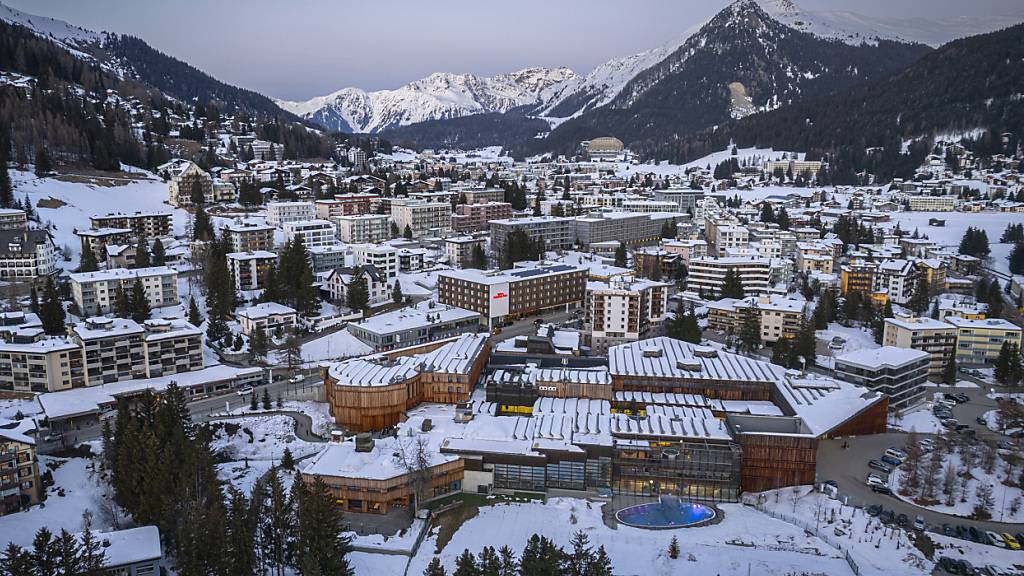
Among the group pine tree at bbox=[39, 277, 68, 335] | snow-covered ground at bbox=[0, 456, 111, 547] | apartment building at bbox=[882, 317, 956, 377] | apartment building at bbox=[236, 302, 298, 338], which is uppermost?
pine tree at bbox=[39, 277, 68, 335]

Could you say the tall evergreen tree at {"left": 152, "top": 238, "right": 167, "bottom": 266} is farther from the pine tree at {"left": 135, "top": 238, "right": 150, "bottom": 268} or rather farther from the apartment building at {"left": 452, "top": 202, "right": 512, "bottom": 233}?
the apartment building at {"left": 452, "top": 202, "right": 512, "bottom": 233}

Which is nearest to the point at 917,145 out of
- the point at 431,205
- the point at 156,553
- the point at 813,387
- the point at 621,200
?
the point at 621,200

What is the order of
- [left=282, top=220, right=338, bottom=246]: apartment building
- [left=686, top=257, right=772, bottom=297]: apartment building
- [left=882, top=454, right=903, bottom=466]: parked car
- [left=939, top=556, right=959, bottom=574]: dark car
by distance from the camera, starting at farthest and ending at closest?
[left=282, top=220, right=338, bottom=246]: apartment building < [left=686, top=257, right=772, bottom=297]: apartment building < [left=882, top=454, right=903, bottom=466]: parked car < [left=939, top=556, right=959, bottom=574]: dark car

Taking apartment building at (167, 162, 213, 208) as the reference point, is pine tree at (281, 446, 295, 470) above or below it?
below

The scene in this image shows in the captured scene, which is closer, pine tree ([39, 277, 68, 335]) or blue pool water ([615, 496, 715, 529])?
blue pool water ([615, 496, 715, 529])

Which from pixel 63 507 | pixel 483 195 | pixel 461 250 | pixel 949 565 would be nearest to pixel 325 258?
pixel 461 250

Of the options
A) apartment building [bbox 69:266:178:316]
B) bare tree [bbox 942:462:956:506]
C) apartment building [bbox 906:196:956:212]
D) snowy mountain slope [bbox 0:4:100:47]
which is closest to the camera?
bare tree [bbox 942:462:956:506]

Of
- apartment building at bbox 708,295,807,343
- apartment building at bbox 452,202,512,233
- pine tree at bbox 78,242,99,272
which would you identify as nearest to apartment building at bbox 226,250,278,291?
pine tree at bbox 78,242,99,272
